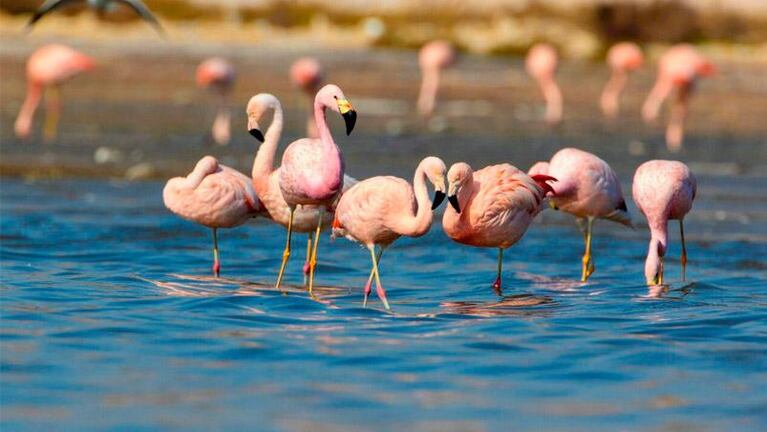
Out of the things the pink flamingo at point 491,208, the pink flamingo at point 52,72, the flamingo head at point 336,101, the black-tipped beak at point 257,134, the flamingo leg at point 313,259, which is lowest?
the flamingo leg at point 313,259

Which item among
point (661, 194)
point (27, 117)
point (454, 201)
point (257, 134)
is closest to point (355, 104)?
point (27, 117)

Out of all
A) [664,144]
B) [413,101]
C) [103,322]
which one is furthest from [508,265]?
[413,101]

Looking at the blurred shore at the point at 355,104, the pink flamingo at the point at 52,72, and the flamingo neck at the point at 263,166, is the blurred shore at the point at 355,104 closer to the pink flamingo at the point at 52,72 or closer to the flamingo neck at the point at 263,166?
the pink flamingo at the point at 52,72

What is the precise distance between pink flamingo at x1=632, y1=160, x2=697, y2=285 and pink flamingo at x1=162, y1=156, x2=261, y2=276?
221 cm

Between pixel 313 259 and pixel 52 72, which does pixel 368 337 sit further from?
pixel 52 72

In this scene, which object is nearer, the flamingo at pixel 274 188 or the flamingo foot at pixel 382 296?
the flamingo foot at pixel 382 296

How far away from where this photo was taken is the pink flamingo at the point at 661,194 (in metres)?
7.74

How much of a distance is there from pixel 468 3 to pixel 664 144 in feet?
56.9

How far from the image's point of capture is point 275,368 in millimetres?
5449

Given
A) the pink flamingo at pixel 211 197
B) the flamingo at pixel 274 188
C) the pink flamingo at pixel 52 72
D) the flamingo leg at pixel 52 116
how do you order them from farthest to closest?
the pink flamingo at pixel 52 72 < the flamingo leg at pixel 52 116 < the pink flamingo at pixel 211 197 < the flamingo at pixel 274 188

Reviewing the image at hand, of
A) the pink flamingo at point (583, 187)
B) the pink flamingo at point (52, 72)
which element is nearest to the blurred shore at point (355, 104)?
the pink flamingo at point (52, 72)

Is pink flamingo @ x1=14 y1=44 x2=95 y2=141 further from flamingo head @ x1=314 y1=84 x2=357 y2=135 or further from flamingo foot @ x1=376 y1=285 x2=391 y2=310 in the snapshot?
flamingo foot @ x1=376 y1=285 x2=391 y2=310

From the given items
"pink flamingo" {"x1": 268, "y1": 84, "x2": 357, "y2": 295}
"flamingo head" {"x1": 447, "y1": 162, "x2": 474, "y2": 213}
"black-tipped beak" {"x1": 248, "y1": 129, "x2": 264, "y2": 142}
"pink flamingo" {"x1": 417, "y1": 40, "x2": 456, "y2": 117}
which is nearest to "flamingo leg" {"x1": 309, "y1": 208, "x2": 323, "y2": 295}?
"pink flamingo" {"x1": 268, "y1": 84, "x2": 357, "y2": 295}

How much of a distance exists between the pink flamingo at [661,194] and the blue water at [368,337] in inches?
12.2
